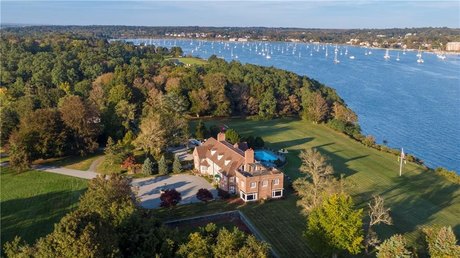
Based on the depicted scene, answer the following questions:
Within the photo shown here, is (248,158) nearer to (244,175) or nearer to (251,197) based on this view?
(244,175)

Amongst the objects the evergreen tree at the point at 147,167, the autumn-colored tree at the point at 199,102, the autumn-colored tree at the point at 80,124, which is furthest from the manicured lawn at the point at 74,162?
the autumn-colored tree at the point at 199,102

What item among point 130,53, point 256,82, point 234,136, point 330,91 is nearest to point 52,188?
point 234,136

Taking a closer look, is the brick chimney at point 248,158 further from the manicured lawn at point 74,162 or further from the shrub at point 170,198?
the manicured lawn at point 74,162

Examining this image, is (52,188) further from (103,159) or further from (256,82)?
(256,82)

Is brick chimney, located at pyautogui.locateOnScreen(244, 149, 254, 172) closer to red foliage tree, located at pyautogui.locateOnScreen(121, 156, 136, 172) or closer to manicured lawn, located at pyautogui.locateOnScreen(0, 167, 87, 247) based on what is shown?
red foliage tree, located at pyautogui.locateOnScreen(121, 156, 136, 172)

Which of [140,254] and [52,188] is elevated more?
[140,254]
